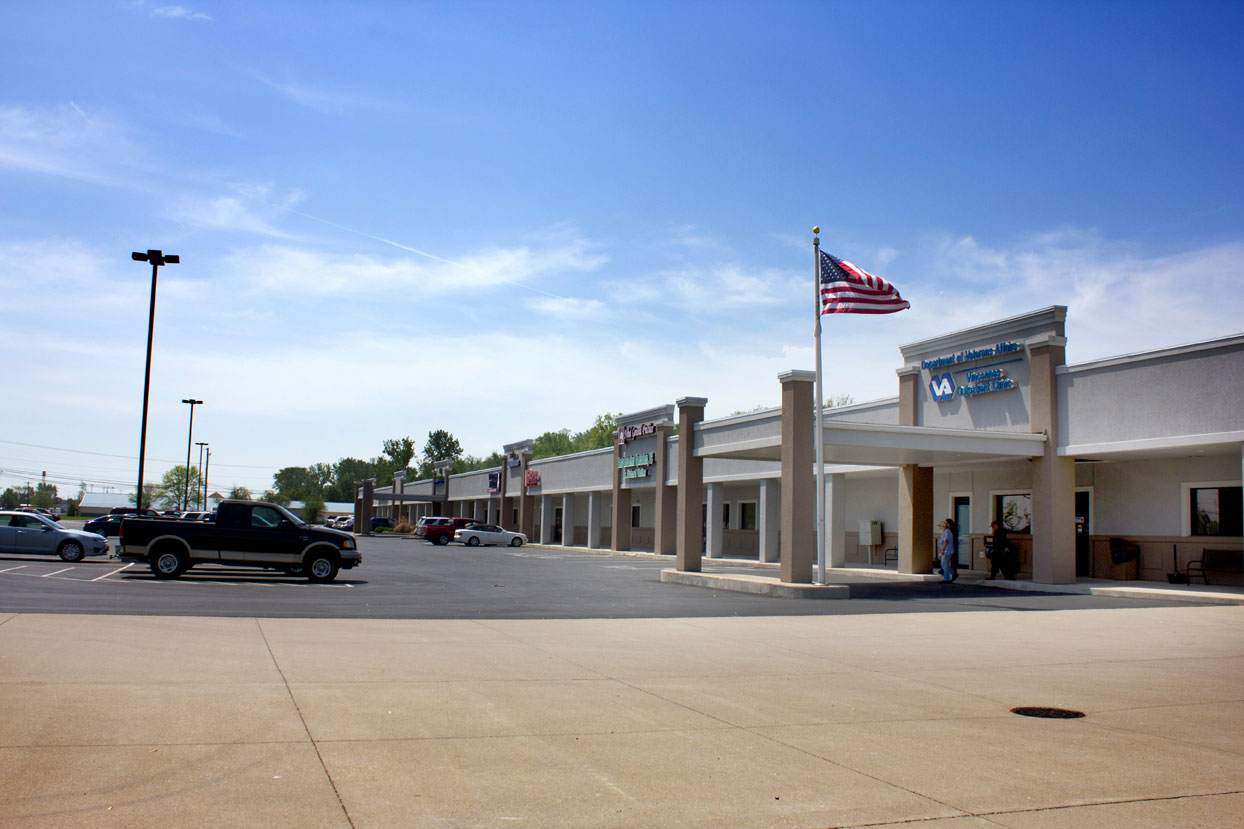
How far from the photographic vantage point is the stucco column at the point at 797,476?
74.6 ft

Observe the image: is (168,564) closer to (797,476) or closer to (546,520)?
(797,476)

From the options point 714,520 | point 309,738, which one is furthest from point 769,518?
point 309,738

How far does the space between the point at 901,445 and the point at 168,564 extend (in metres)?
17.9

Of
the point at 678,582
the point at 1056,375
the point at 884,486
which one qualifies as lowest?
the point at 678,582

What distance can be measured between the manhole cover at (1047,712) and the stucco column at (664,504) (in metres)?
33.8

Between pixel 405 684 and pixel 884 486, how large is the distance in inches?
1134

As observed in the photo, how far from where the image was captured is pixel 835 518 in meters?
33.8

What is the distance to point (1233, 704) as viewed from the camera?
9445 millimetres

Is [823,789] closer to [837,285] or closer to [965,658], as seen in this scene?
[965,658]

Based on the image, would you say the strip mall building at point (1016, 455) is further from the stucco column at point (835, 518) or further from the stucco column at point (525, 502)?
the stucco column at point (525, 502)

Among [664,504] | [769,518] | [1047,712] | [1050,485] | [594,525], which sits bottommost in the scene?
[1047,712]

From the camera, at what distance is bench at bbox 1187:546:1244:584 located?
76.8ft

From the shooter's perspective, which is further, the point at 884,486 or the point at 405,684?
the point at 884,486

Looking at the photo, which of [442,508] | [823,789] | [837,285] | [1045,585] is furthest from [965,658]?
[442,508]
